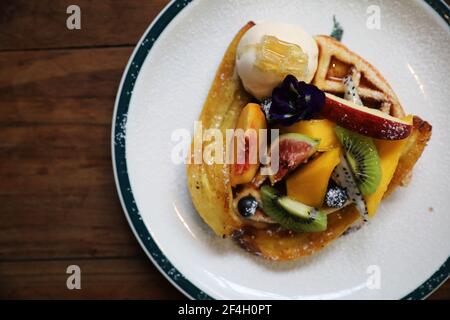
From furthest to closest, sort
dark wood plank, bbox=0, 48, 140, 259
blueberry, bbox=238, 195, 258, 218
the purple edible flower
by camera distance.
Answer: dark wood plank, bbox=0, 48, 140, 259 → blueberry, bbox=238, 195, 258, 218 → the purple edible flower

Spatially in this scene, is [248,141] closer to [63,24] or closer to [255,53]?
[255,53]

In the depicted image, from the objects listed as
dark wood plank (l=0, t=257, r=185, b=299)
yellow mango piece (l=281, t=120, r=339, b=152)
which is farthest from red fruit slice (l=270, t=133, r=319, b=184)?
dark wood plank (l=0, t=257, r=185, b=299)

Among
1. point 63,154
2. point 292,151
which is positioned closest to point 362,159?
point 292,151

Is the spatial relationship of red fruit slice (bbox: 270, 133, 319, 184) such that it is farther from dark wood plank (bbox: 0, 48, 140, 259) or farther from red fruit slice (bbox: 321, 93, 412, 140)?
dark wood plank (bbox: 0, 48, 140, 259)

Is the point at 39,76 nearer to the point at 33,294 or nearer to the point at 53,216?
the point at 53,216

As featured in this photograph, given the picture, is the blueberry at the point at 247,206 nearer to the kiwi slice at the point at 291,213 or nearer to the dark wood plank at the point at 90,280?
the kiwi slice at the point at 291,213

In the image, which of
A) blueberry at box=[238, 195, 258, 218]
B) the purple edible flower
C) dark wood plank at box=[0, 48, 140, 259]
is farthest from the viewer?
dark wood plank at box=[0, 48, 140, 259]

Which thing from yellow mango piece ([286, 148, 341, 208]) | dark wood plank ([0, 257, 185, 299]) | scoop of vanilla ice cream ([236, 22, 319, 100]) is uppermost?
scoop of vanilla ice cream ([236, 22, 319, 100])
